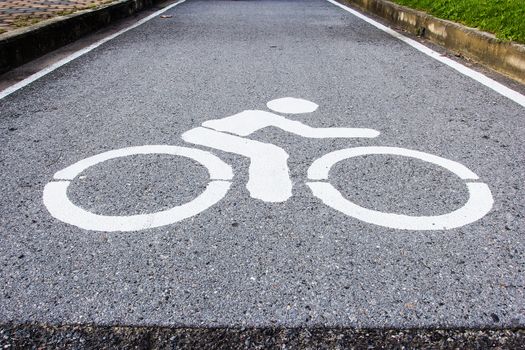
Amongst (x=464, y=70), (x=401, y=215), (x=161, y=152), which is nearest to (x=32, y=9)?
(x=161, y=152)

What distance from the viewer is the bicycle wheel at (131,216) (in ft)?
8.09

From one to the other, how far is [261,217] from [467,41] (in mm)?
4837

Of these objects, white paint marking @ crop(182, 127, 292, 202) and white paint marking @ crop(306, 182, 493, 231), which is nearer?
white paint marking @ crop(306, 182, 493, 231)

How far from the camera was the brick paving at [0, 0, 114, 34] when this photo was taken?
7.02 m

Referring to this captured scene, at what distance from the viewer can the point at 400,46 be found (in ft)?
23.4

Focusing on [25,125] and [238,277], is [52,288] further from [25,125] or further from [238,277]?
[25,125]

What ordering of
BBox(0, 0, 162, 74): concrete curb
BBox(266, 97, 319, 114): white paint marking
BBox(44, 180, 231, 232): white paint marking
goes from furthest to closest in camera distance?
BBox(0, 0, 162, 74): concrete curb → BBox(266, 97, 319, 114): white paint marking → BBox(44, 180, 231, 232): white paint marking

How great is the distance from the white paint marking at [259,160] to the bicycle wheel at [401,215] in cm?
17

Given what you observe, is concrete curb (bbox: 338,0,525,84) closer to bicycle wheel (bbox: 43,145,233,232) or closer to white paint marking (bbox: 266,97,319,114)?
white paint marking (bbox: 266,97,319,114)

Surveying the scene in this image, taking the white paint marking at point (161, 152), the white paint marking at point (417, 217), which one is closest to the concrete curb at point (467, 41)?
the white paint marking at point (417, 217)

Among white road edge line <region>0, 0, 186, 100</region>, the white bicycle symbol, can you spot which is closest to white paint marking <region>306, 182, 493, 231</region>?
the white bicycle symbol

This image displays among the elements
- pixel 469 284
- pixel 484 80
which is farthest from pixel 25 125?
pixel 484 80

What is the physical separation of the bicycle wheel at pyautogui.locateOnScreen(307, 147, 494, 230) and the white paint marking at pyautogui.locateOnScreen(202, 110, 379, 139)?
1.14 ft

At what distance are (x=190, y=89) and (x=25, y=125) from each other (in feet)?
5.09
